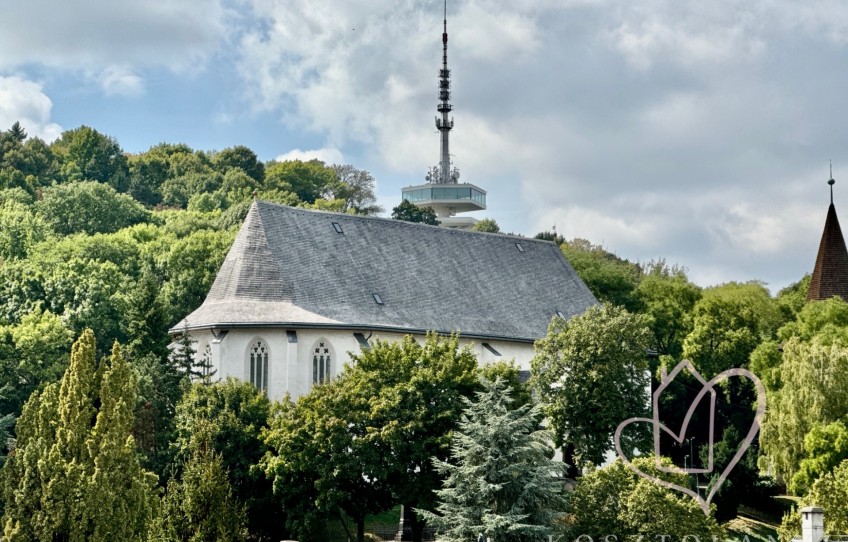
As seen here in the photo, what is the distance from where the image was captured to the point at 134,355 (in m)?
61.4

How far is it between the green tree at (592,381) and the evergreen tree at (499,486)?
8.19 m

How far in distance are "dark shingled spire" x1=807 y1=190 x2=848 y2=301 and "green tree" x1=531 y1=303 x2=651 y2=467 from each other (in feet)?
80.5

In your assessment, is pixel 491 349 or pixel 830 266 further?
pixel 830 266

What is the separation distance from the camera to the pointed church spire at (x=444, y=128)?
133 meters

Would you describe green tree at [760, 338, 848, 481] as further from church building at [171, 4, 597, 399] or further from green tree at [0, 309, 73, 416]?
green tree at [0, 309, 73, 416]

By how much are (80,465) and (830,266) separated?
4725 centimetres

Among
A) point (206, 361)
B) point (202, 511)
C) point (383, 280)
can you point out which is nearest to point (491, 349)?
point (383, 280)

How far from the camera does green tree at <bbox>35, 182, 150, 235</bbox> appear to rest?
98875 mm

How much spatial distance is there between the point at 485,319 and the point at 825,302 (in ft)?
53.6

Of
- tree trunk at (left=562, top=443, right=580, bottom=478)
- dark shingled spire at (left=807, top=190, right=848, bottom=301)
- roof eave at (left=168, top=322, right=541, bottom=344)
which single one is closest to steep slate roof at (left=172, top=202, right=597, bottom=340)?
roof eave at (left=168, top=322, right=541, bottom=344)

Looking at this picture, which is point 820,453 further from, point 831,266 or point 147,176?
point 147,176

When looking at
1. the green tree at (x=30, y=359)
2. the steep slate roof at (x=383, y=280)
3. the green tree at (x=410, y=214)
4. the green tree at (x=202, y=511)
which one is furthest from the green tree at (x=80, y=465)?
the green tree at (x=410, y=214)

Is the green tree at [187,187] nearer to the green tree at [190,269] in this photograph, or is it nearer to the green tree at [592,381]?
the green tree at [190,269]

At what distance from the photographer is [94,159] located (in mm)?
129625
